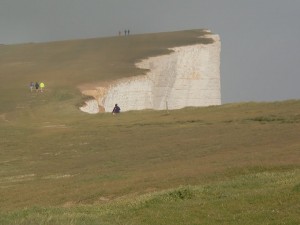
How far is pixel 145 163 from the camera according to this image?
114ft

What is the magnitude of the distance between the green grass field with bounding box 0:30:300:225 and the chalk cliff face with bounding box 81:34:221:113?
8.83m

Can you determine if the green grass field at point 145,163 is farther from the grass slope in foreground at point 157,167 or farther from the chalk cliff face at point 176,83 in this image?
the chalk cliff face at point 176,83

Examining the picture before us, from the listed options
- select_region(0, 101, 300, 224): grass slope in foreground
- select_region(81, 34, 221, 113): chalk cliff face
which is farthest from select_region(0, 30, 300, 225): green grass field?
select_region(81, 34, 221, 113): chalk cliff face

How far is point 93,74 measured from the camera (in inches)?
3706

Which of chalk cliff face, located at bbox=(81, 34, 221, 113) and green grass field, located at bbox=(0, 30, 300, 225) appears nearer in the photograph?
green grass field, located at bbox=(0, 30, 300, 225)

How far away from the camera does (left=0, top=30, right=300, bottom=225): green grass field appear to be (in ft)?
60.2

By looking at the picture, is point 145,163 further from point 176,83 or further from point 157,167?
point 176,83

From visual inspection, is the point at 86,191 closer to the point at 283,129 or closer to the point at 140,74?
the point at 283,129

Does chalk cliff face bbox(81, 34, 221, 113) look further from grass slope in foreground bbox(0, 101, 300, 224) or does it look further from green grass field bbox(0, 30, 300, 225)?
grass slope in foreground bbox(0, 101, 300, 224)

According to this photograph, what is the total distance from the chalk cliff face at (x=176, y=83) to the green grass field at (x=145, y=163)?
29.0 feet

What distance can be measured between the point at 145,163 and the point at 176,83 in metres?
60.9

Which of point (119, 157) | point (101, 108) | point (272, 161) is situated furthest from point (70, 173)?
point (101, 108)

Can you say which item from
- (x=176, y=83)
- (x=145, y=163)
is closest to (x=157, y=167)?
(x=145, y=163)

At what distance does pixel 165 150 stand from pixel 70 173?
23.2 ft
